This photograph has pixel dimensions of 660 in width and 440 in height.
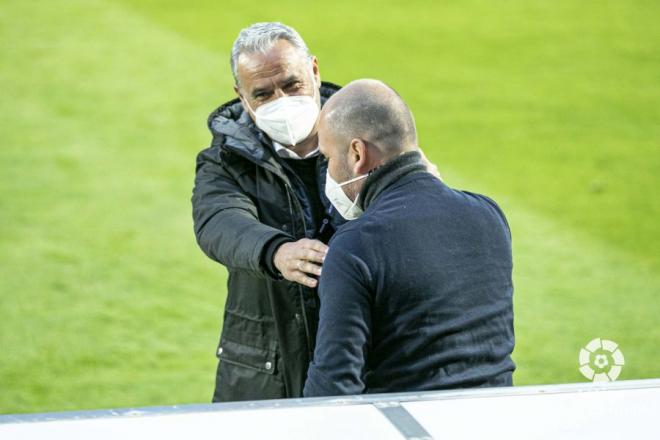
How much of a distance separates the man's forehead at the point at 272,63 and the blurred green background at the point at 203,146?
2367 mm

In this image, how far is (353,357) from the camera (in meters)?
2.27

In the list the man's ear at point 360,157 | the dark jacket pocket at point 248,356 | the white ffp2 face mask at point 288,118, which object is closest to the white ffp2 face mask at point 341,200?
the man's ear at point 360,157

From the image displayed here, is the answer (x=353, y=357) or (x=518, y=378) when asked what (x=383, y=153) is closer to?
(x=353, y=357)

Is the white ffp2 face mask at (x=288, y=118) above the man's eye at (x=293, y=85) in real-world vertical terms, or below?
below

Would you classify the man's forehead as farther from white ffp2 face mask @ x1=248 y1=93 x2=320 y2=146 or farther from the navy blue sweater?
the navy blue sweater

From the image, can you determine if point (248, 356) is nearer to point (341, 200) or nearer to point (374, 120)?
point (341, 200)

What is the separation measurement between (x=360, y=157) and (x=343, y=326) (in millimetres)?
429

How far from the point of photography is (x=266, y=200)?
3.12 meters

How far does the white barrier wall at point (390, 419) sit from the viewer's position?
2.03 m

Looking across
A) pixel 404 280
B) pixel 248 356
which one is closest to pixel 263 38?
pixel 248 356

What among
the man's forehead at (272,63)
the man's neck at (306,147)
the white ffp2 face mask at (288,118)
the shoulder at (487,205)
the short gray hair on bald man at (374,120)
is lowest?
the shoulder at (487,205)

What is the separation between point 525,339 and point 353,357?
378 centimetres

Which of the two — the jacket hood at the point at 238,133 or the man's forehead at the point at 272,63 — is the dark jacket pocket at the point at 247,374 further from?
the man's forehead at the point at 272,63

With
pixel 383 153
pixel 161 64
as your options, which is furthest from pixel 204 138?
pixel 383 153
